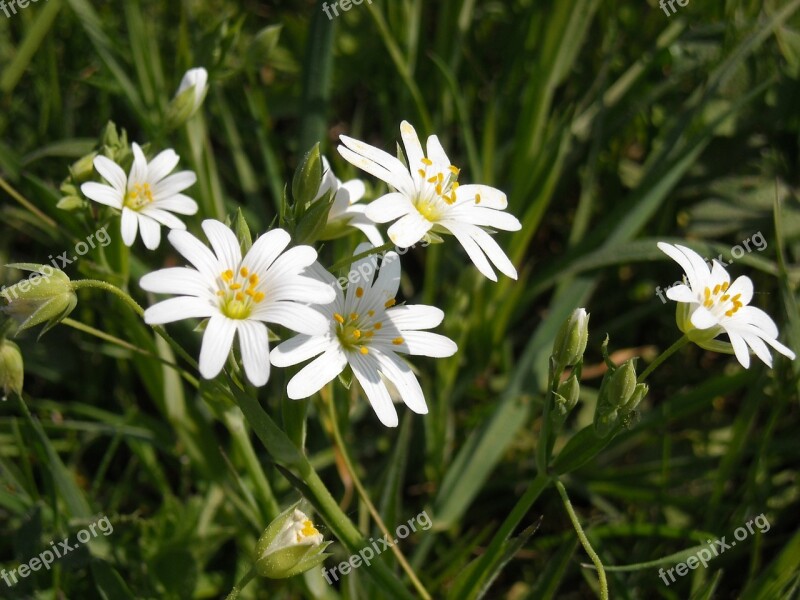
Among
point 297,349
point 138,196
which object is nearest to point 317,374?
point 297,349

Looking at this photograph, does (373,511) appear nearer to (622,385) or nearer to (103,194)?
(622,385)

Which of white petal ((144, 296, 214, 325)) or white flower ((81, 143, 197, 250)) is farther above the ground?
white flower ((81, 143, 197, 250))

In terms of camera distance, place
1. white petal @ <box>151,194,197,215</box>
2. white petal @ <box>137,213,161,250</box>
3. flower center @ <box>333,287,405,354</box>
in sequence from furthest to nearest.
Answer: white petal @ <box>151,194,197,215</box>
white petal @ <box>137,213,161,250</box>
flower center @ <box>333,287,405,354</box>

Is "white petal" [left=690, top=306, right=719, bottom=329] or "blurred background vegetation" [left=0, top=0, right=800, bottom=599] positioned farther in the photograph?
"blurred background vegetation" [left=0, top=0, right=800, bottom=599]

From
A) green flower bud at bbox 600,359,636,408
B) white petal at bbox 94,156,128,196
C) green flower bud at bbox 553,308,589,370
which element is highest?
white petal at bbox 94,156,128,196

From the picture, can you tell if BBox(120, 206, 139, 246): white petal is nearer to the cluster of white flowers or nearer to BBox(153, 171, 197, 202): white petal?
the cluster of white flowers

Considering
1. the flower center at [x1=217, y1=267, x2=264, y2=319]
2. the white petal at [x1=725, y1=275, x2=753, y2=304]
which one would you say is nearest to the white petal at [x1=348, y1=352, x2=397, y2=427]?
the flower center at [x1=217, y1=267, x2=264, y2=319]

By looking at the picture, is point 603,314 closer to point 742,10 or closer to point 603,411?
point 742,10
